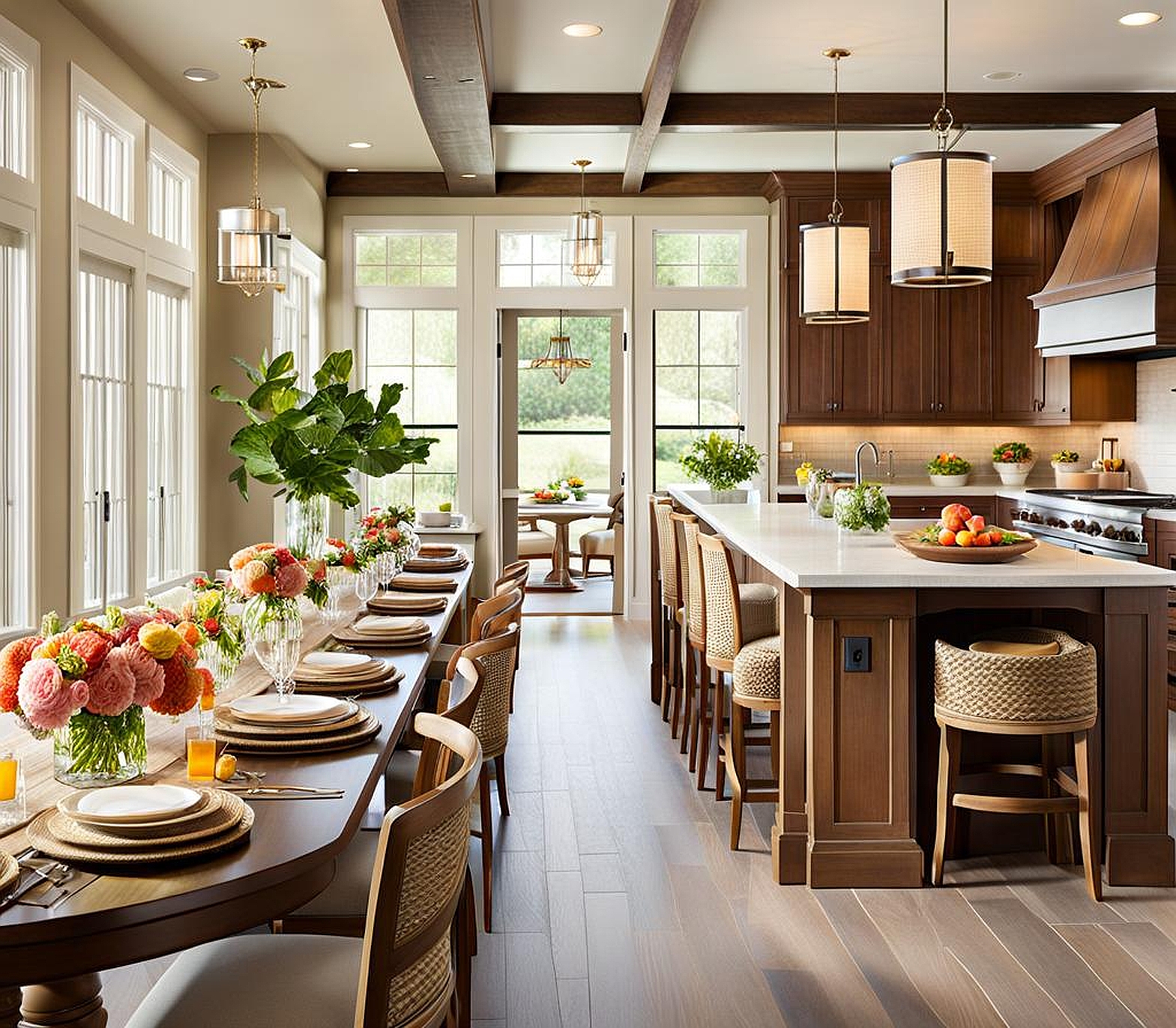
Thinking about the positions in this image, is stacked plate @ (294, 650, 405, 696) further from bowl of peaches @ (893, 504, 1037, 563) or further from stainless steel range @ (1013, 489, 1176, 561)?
stainless steel range @ (1013, 489, 1176, 561)

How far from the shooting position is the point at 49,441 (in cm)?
475

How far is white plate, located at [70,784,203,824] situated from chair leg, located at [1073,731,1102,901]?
262 cm

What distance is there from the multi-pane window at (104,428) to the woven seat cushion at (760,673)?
2956 mm

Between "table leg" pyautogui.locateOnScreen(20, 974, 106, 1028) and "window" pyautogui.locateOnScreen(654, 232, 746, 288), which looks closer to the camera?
"table leg" pyautogui.locateOnScreen(20, 974, 106, 1028)

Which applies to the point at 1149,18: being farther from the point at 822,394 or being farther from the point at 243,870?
the point at 243,870

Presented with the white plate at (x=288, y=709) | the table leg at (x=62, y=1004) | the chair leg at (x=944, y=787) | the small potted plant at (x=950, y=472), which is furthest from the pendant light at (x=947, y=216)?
the small potted plant at (x=950, y=472)

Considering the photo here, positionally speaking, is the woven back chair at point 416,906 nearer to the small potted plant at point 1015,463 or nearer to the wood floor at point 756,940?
the wood floor at point 756,940

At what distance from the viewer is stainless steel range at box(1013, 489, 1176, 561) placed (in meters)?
6.28

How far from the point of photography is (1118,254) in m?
6.65

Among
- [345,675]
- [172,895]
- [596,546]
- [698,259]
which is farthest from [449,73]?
[596,546]

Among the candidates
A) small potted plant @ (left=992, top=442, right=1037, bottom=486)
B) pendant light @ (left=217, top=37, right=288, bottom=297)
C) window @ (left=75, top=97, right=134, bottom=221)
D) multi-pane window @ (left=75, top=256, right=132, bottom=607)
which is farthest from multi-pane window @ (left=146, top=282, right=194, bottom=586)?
small potted plant @ (left=992, top=442, right=1037, bottom=486)

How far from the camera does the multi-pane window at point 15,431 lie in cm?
449

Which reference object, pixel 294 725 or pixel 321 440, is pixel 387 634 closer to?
pixel 321 440

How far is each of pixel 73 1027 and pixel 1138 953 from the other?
256 cm
